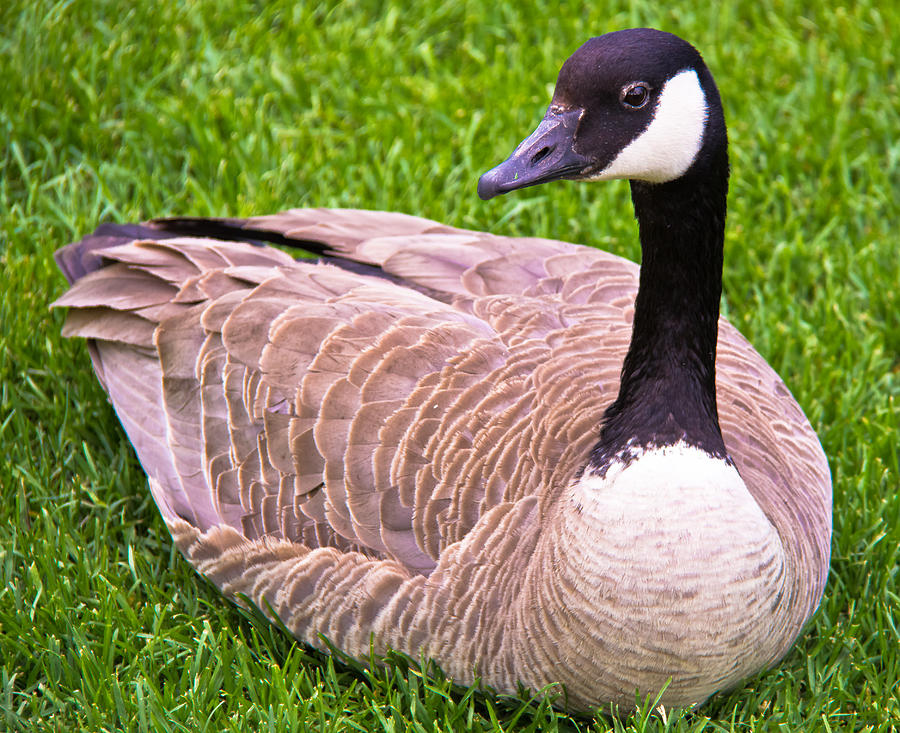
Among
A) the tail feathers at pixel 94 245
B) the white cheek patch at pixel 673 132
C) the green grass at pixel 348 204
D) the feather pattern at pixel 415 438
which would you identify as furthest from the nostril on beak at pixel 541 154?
the tail feathers at pixel 94 245

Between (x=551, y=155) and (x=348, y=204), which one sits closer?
(x=551, y=155)

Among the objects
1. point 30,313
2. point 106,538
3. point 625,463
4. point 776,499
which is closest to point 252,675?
point 106,538

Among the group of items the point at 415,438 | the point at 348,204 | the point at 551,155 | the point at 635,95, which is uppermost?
the point at 635,95

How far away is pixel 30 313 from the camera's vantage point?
14.4ft

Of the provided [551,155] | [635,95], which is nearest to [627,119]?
[635,95]

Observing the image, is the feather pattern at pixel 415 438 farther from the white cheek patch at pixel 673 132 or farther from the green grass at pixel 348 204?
the white cheek patch at pixel 673 132

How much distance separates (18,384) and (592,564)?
245 cm

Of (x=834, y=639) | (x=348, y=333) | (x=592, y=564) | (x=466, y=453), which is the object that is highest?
(x=348, y=333)

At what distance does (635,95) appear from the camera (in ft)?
8.91

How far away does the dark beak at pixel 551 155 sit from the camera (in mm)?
2736

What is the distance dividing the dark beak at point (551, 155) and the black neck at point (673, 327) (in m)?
0.20

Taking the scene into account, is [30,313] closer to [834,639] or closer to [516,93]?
[516,93]

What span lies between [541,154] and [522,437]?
2.62 ft

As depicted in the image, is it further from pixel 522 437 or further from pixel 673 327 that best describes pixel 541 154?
pixel 522 437
